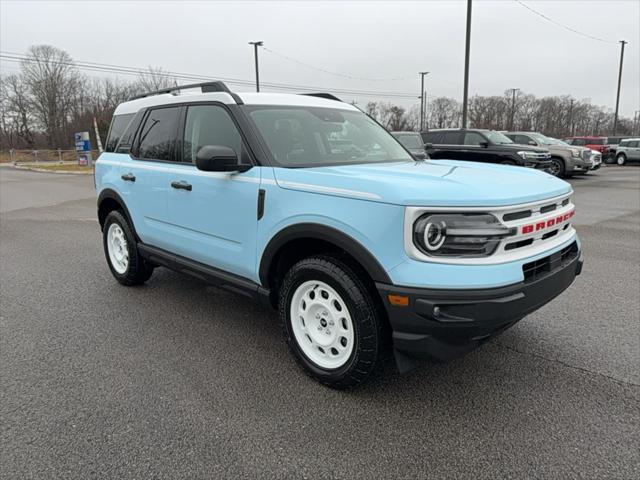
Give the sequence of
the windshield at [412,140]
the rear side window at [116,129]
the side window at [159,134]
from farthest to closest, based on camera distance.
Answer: the windshield at [412,140], the rear side window at [116,129], the side window at [159,134]

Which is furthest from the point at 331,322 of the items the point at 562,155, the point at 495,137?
the point at 562,155

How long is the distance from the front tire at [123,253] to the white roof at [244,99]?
122 centimetres

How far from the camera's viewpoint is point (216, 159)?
124 inches

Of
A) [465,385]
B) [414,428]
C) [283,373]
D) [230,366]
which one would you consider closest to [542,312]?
[465,385]

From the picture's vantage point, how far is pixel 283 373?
10.8ft

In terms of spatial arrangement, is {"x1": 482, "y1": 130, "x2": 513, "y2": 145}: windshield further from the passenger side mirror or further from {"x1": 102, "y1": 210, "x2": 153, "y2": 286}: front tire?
the passenger side mirror

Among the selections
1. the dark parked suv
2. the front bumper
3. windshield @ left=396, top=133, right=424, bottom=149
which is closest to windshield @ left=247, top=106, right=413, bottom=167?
the front bumper

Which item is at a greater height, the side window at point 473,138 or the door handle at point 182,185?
the side window at point 473,138

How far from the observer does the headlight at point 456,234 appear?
2449 mm

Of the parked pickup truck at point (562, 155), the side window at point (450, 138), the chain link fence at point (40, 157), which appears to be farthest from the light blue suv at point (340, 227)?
the chain link fence at point (40, 157)

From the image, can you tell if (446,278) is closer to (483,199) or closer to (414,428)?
(483,199)

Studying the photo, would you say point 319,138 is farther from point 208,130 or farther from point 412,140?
point 412,140

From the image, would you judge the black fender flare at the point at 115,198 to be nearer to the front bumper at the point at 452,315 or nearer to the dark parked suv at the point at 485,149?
the front bumper at the point at 452,315

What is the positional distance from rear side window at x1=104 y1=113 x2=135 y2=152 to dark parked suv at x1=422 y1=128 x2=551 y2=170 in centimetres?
1015
